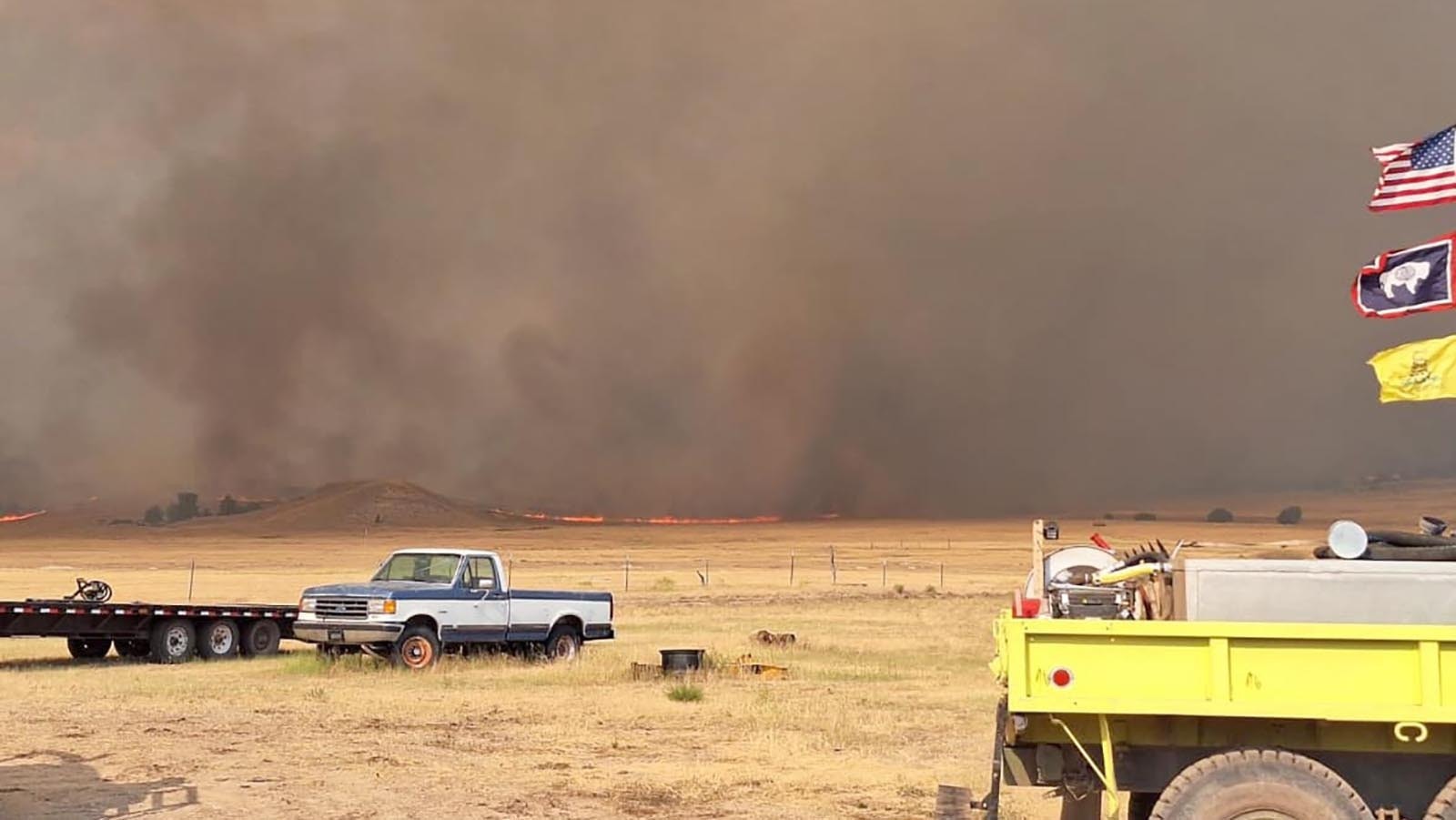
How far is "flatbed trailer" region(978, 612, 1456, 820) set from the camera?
662cm

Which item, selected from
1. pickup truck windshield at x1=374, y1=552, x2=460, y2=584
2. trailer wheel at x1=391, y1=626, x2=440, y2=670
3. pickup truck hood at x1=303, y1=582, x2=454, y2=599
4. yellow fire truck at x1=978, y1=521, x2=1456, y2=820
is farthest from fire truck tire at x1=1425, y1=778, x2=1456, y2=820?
pickup truck windshield at x1=374, y1=552, x2=460, y2=584

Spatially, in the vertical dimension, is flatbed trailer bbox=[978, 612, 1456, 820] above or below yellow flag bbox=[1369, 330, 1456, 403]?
below

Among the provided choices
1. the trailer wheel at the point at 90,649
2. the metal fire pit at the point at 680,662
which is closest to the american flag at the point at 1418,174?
the metal fire pit at the point at 680,662

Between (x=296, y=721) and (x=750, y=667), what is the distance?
276 inches

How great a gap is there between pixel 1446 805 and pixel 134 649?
A: 71.7ft

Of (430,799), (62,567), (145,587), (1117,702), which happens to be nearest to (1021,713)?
(1117,702)

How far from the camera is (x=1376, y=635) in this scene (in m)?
6.59

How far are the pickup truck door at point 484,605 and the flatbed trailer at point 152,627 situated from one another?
4.74 meters

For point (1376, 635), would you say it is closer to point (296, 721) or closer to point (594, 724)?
point (594, 724)

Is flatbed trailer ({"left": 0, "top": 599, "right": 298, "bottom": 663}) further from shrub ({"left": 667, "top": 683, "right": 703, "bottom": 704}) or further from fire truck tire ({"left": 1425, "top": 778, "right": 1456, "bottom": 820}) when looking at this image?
fire truck tire ({"left": 1425, "top": 778, "right": 1456, "bottom": 820})

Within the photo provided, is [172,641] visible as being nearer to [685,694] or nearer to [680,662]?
[680,662]

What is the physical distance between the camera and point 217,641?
23.4 m

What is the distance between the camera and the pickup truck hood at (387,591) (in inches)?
816

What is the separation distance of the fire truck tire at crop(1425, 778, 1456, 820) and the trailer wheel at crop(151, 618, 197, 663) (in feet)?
67.7
